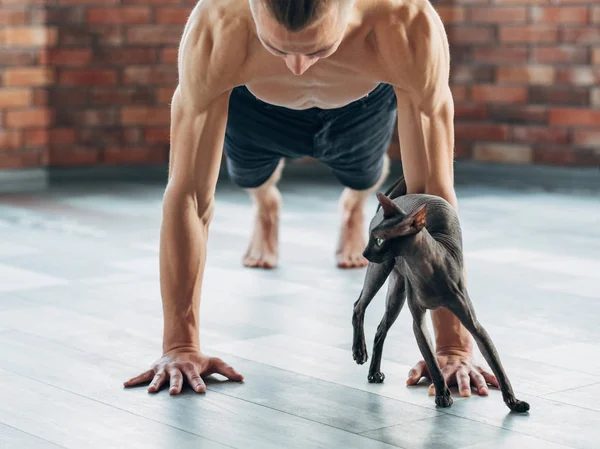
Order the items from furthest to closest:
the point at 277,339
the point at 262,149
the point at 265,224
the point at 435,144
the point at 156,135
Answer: the point at 156,135
the point at 265,224
the point at 262,149
the point at 277,339
the point at 435,144

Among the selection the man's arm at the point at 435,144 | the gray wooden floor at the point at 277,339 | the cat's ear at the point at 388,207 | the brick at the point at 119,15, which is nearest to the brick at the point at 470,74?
the gray wooden floor at the point at 277,339

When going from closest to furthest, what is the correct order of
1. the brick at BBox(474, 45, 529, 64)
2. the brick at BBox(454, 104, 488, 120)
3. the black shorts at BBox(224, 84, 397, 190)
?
the black shorts at BBox(224, 84, 397, 190)
the brick at BBox(474, 45, 529, 64)
the brick at BBox(454, 104, 488, 120)

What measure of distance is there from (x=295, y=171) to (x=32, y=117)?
1.08m

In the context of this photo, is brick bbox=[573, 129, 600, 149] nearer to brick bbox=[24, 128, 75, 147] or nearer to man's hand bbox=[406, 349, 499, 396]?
brick bbox=[24, 128, 75, 147]

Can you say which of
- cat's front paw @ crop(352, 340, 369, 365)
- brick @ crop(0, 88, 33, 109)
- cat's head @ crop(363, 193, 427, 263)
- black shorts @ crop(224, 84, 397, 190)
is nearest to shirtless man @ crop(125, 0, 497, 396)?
cat's front paw @ crop(352, 340, 369, 365)

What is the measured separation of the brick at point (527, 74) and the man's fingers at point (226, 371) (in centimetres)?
303

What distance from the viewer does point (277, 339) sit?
2240 mm

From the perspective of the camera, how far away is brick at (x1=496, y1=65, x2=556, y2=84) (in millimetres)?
4660

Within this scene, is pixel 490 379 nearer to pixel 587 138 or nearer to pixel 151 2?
pixel 587 138

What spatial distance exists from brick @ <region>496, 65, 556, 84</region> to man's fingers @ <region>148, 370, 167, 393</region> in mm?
3124

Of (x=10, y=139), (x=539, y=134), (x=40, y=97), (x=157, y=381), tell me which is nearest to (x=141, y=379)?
(x=157, y=381)

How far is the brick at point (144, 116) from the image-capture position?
4.73m

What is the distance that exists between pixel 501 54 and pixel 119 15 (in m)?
1.52

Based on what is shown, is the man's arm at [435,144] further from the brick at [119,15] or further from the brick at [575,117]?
the brick at [119,15]
